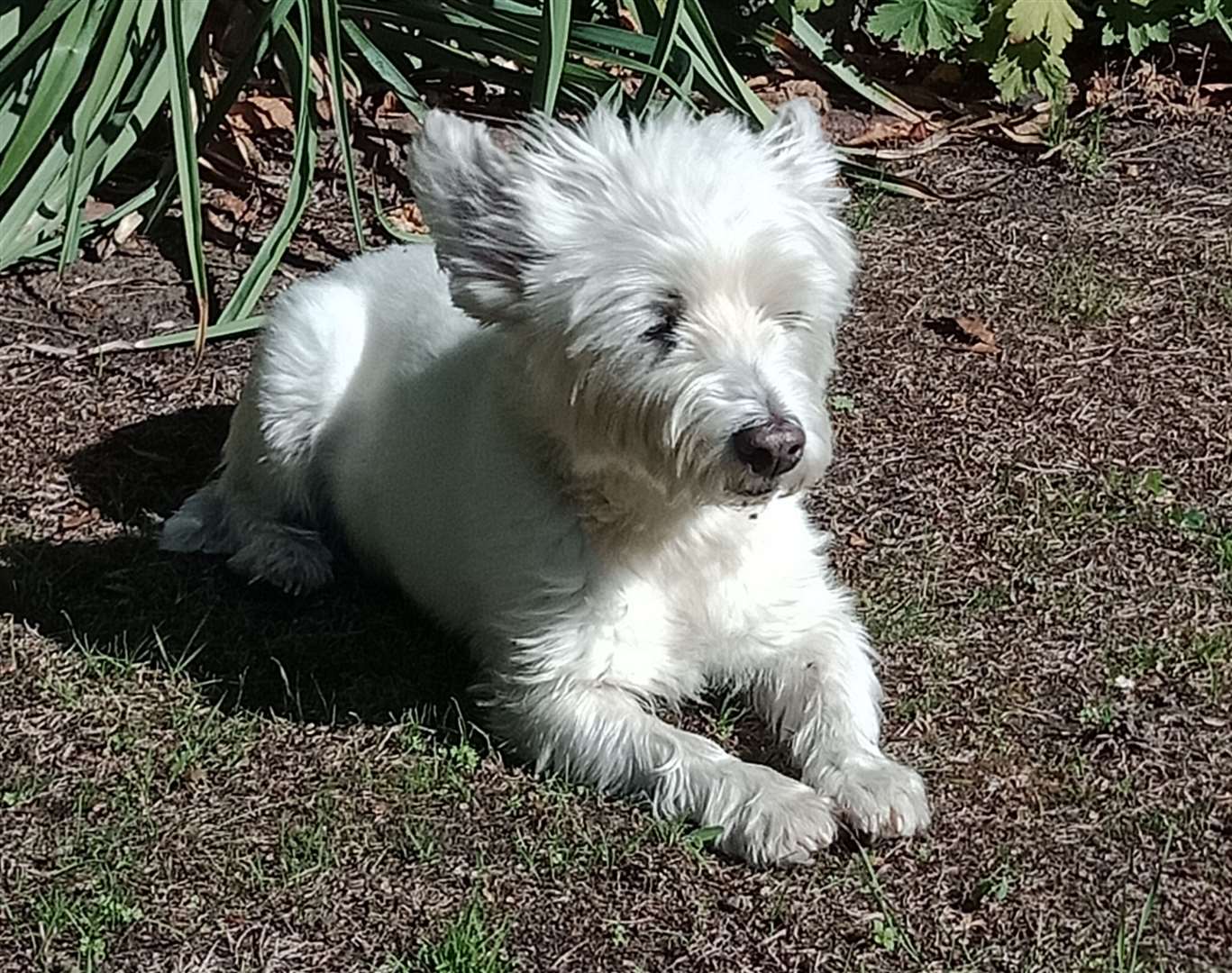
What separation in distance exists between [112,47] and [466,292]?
2.63 metres

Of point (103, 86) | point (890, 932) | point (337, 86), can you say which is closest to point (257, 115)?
point (103, 86)

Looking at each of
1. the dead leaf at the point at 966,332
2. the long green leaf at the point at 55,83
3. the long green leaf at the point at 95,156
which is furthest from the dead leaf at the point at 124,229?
the dead leaf at the point at 966,332

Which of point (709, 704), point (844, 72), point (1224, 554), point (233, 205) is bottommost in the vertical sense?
point (233, 205)

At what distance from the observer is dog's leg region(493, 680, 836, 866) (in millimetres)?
3443

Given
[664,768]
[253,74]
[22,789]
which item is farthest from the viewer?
[253,74]

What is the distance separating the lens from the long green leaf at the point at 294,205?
18.2 ft

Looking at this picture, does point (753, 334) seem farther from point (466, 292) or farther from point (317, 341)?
point (317, 341)

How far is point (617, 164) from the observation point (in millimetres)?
3436

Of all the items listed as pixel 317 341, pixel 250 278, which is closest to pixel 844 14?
pixel 250 278

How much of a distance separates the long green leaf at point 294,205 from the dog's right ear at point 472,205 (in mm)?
2096

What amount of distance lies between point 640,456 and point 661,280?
344 mm

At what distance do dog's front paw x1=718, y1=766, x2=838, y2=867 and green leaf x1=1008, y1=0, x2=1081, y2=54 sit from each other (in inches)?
133

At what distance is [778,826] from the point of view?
343cm

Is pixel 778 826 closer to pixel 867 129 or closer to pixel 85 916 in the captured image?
pixel 85 916
